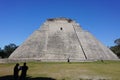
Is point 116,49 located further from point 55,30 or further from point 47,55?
point 47,55

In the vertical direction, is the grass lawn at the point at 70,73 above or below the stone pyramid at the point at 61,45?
below

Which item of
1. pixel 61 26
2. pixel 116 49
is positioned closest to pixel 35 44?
pixel 61 26

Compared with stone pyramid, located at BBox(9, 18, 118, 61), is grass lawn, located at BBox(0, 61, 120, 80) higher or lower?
lower

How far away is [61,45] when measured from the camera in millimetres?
38406

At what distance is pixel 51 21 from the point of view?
44125 millimetres

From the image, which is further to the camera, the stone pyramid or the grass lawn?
the stone pyramid

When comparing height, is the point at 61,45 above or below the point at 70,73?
above

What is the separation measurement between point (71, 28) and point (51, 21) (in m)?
3.86

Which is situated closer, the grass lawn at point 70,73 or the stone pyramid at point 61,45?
the grass lawn at point 70,73

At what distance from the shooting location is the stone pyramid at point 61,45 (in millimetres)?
35781

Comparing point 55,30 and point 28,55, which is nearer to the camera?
point 28,55

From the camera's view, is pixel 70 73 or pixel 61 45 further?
pixel 61 45

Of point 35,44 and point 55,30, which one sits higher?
point 55,30

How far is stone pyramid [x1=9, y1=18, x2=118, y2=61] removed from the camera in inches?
1409
